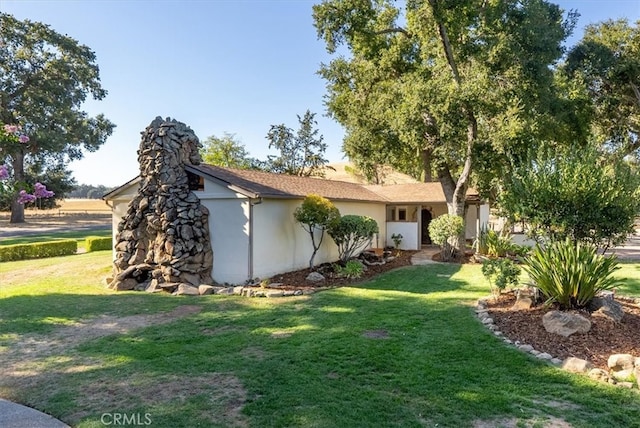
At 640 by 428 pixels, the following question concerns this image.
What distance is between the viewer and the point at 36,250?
62.8ft

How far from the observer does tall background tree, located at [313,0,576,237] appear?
45.2 ft

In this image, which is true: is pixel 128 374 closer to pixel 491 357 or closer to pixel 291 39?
pixel 491 357

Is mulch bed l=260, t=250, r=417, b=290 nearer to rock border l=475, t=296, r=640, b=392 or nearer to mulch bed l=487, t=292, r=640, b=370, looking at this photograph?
A: mulch bed l=487, t=292, r=640, b=370

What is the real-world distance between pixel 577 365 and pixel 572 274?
2.38 metres

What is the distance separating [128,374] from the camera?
5.37 m

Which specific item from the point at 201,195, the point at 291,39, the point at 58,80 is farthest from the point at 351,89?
the point at 58,80

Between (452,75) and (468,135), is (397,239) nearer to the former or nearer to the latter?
(468,135)

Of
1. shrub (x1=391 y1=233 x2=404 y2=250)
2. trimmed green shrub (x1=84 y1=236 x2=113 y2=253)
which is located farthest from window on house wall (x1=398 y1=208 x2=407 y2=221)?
trimmed green shrub (x1=84 y1=236 x2=113 y2=253)

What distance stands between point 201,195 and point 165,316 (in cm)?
478

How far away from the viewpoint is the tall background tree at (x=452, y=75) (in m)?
13.8

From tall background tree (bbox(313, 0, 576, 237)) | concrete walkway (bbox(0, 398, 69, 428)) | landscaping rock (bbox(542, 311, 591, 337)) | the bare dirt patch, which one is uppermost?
tall background tree (bbox(313, 0, 576, 237))

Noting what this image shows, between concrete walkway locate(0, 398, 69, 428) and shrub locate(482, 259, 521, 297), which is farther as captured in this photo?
shrub locate(482, 259, 521, 297)

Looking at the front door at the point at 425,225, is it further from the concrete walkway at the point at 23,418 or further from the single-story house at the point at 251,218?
the concrete walkway at the point at 23,418

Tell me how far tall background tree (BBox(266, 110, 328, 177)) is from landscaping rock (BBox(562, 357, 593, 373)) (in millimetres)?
34931
